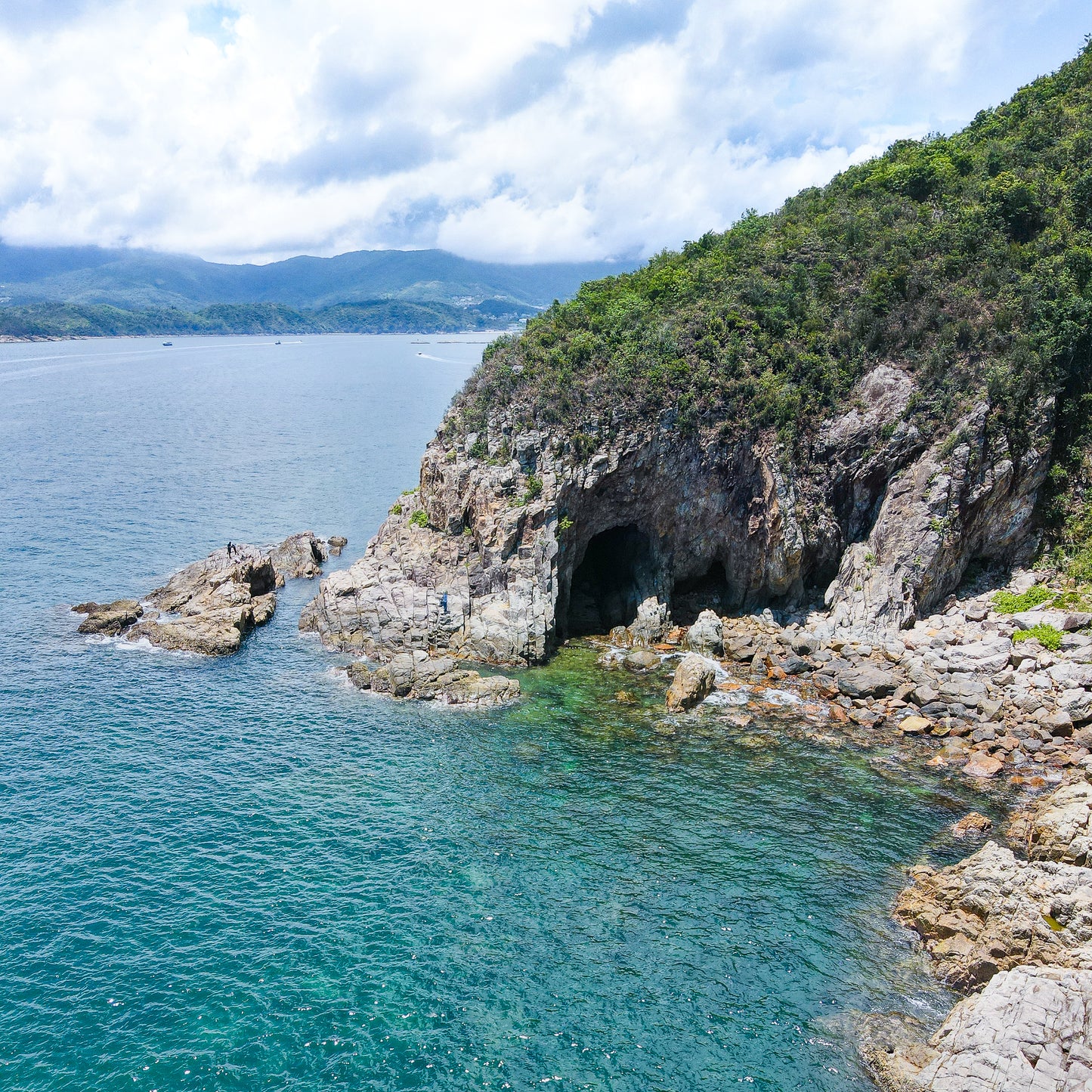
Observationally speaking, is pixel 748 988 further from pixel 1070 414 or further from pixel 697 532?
pixel 1070 414

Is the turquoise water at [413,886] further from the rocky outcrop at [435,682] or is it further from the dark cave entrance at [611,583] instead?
the dark cave entrance at [611,583]

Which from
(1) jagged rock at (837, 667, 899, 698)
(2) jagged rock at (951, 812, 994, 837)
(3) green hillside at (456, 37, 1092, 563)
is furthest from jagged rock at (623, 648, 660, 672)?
(2) jagged rock at (951, 812, 994, 837)

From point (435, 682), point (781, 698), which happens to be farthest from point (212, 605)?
point (781, 698)

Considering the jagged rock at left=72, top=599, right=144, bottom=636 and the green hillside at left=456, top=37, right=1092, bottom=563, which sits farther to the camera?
the jagged rock at left=72, top=599, right=144, bottom=636

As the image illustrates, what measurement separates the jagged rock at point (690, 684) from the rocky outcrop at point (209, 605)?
29.0 metres

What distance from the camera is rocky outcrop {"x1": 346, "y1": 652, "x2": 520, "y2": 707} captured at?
143 ft

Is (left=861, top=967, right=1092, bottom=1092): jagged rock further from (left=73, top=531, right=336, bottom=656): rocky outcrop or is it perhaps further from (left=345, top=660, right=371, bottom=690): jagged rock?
(left=73, top=531, right=336, bottom=656): rocky outcrop

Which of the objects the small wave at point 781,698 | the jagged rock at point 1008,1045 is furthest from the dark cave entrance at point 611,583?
the jagged rock at point 1008,1045

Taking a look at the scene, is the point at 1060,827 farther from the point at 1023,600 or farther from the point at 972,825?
the point at 1023,600

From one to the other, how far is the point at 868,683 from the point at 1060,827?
1449 centimetres

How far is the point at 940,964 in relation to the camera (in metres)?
24.6

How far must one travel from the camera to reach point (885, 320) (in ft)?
176

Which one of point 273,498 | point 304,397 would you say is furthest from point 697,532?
point 304,397

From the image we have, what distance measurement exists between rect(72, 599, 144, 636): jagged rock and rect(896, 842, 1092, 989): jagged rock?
1951 inches
